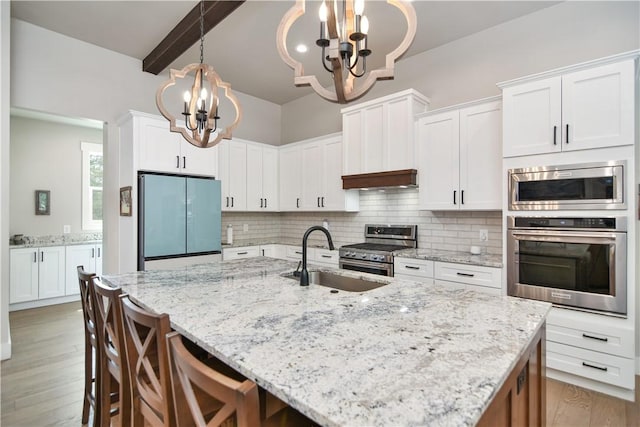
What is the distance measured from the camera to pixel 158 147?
12.1ft

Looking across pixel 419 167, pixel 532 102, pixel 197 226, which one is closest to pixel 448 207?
pixel 419 167

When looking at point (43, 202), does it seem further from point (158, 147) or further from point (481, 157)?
point (481, 157)

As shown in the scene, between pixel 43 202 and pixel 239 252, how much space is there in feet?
10.8

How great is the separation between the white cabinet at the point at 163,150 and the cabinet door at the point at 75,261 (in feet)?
8.22

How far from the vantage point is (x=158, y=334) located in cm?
110

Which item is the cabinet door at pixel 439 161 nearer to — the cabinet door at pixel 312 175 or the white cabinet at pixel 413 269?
the white cabinet at pixel 413 269

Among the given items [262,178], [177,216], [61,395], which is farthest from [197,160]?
[61,395]

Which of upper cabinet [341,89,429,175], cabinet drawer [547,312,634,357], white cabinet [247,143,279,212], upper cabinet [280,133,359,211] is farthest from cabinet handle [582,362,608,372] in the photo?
white cabinet [247,143,279,212]

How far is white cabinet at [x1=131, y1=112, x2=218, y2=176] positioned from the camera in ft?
11.7

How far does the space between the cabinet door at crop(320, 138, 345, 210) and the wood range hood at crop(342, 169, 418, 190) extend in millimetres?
214

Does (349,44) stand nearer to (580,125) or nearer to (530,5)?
(580,125)

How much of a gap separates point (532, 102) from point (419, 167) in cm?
118

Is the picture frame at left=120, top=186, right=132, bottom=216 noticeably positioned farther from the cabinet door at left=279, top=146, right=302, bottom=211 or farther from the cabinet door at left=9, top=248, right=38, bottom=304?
the cabinet door at left=279, top=146, right=302, bottom=211

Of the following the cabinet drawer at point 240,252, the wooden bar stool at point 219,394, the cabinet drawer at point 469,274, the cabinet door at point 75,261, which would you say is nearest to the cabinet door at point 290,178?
the cabinet drawer at point 240,252
